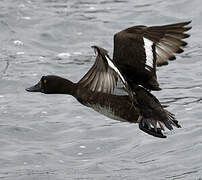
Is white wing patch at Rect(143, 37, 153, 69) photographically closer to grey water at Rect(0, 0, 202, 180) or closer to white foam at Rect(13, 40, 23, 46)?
grey water at Rect(0, 0, 202, 180)

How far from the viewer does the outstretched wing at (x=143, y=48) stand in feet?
21.0

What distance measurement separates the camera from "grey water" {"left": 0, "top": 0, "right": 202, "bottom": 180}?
720 cm

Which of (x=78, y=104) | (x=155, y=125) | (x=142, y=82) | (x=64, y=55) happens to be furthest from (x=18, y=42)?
(x=155, y=125)

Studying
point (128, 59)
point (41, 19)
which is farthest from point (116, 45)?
point (41, 19)

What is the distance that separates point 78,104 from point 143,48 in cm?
258

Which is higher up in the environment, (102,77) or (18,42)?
(102,77)

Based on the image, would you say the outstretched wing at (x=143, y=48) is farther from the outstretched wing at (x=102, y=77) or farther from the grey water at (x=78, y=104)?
the grey water at (x=78, y=104)

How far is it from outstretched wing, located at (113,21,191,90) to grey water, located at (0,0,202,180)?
3.55 feet

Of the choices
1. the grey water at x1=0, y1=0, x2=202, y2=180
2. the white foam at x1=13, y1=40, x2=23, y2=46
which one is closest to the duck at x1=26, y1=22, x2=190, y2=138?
the grey water at x1=0, y1=0, x2=202, y2=180

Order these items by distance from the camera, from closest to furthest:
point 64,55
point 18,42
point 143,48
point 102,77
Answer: point 102,77
point 143,48
point 64,55
point 18,42

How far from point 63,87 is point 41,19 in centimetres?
463

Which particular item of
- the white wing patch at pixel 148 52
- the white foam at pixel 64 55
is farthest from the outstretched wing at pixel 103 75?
the white foam at pixel 64 55

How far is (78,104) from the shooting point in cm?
887

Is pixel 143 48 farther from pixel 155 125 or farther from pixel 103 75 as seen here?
pixel 103 75
